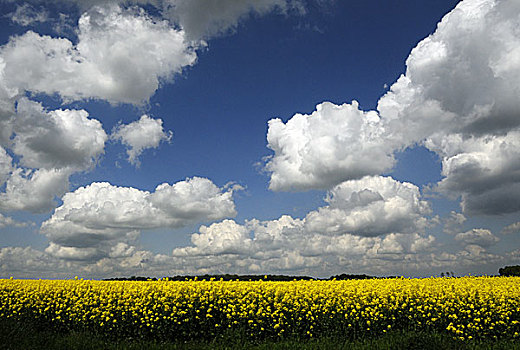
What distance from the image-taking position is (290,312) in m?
11.5

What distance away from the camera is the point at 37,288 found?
14977 mm

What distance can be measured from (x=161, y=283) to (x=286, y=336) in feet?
16.7

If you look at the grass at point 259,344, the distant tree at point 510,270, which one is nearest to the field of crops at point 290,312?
the grass at point 259,344

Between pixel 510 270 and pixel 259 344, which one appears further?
pixel 510 270

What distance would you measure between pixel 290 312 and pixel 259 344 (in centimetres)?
147

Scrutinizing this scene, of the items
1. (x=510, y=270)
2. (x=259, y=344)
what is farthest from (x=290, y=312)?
(x=510, y=270)

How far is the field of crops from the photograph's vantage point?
36.8 ft

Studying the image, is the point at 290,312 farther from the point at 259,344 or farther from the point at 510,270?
the point at 510,270

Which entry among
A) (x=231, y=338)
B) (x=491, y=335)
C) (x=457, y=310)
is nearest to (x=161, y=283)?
(x=231, y=338)

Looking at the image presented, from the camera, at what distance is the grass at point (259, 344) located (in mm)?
9455

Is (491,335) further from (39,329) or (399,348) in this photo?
(39,329)

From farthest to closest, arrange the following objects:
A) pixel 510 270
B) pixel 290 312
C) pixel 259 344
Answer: pixel 510 270
pixel 290 312
pixel 259 344

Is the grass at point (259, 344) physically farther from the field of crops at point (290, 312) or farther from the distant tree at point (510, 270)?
the distant tree at point (510, 270)

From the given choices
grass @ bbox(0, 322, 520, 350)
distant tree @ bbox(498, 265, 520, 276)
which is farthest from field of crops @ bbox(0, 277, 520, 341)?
distant tree @ bbox(498, 265, 520, 276)
